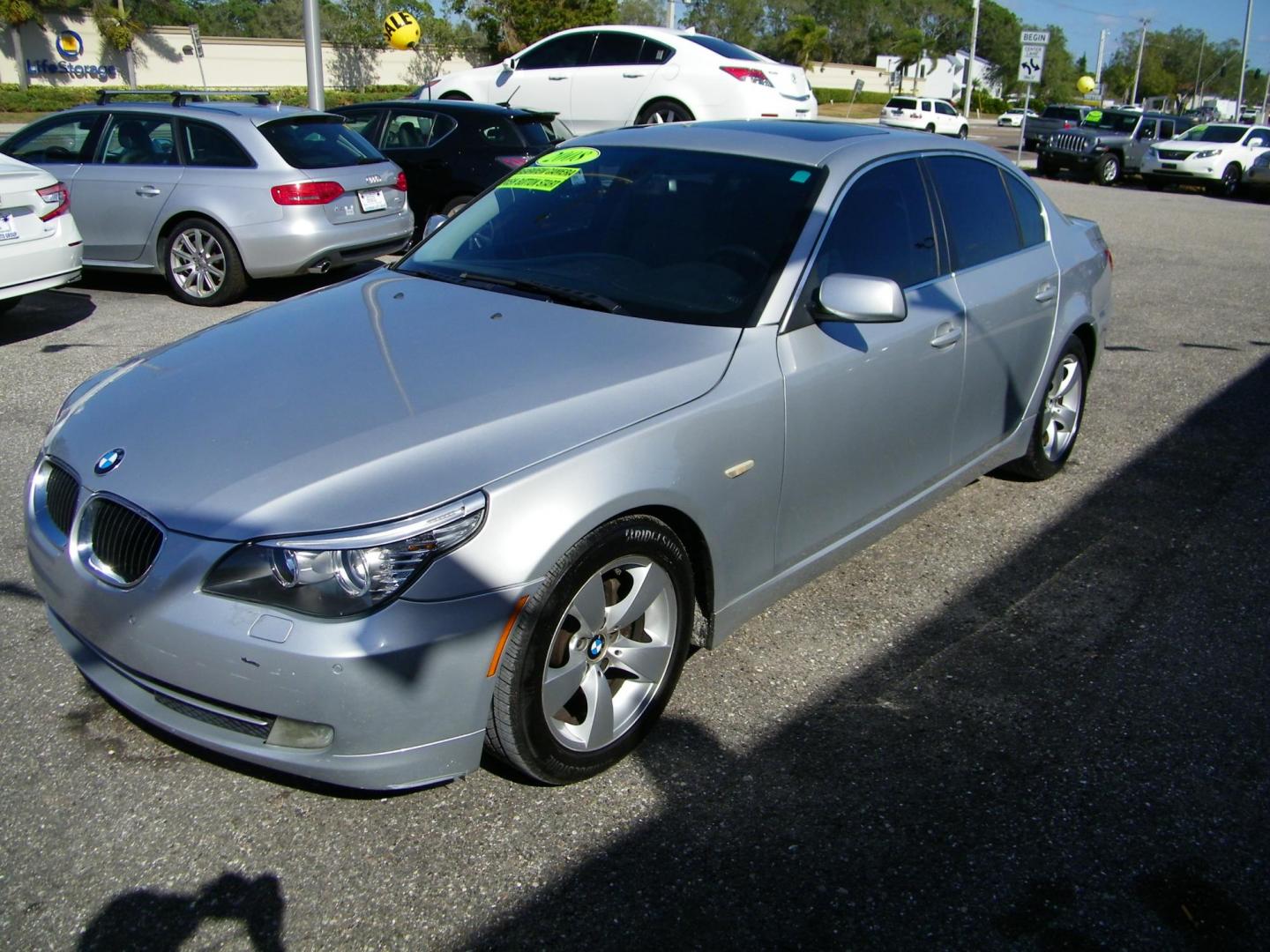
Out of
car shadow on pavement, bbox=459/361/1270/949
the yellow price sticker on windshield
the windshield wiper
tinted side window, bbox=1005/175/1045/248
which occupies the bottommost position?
car shadow on pavement, bbox=459/361/1270/949

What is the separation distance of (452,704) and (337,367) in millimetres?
1125

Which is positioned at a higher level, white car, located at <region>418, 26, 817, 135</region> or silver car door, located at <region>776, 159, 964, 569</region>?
white car, located at <region>418, 26, 817, 135</region>

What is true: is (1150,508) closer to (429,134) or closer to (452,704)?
(452,704)

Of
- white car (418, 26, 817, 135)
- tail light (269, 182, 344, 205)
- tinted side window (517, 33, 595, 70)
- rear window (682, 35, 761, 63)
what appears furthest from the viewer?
tinted side window (517, 33, 595, 70)

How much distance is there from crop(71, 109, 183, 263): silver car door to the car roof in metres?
5.38

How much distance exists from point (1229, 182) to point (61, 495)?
2744 centimetres

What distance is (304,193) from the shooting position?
853 centimetres

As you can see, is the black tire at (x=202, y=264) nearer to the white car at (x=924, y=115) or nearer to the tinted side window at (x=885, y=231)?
the tinted side window at (x=885, y=231)

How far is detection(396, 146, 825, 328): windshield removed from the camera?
11.8ft

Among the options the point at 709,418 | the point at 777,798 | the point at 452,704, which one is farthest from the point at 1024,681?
the point at 452,704

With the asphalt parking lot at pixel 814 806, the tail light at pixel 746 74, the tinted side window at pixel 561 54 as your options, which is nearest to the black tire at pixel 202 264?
the asphalt parking lot at pixel 814 806

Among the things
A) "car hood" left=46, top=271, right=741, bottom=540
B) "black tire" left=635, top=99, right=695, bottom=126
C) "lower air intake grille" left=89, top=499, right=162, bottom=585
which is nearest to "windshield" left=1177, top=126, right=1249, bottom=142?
"black tire" left=635, top=99, right=695, bottom=126

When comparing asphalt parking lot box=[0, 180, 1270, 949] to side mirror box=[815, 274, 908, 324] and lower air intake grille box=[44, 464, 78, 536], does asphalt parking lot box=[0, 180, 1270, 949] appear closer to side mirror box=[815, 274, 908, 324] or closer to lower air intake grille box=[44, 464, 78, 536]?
lower air intake grille box=[44, 464, 78, 536]

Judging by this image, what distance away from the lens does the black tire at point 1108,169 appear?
2614cm
